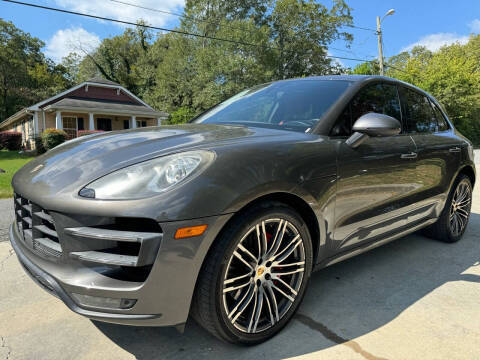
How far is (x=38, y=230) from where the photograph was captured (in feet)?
5.85

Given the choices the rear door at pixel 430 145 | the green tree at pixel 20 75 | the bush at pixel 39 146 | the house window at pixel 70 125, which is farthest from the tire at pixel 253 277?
the green tree at pixel 20 75

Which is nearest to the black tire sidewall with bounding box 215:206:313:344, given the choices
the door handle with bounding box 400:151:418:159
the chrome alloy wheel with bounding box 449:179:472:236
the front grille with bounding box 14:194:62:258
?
the front grille with bounding box 14:194:62:258

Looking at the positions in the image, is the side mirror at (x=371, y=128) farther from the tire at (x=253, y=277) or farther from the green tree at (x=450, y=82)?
the green tree at (x=450, y=82)

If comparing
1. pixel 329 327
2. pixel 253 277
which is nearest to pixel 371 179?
pixel 329 327

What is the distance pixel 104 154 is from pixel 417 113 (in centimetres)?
282

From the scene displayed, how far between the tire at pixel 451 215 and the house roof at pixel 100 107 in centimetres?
2491

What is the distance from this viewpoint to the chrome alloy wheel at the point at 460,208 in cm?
368

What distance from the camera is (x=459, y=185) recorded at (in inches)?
144

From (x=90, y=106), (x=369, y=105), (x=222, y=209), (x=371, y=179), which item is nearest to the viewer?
(x=222, y=209)

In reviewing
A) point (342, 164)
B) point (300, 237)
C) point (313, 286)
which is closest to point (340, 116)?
point (342, 164)

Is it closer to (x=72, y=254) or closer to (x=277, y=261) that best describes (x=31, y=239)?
(x=72, y=254)

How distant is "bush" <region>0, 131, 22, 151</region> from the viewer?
27031 mm

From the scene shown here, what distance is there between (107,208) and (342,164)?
4.69 feet

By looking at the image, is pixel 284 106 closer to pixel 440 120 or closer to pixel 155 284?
pixel 155 284
